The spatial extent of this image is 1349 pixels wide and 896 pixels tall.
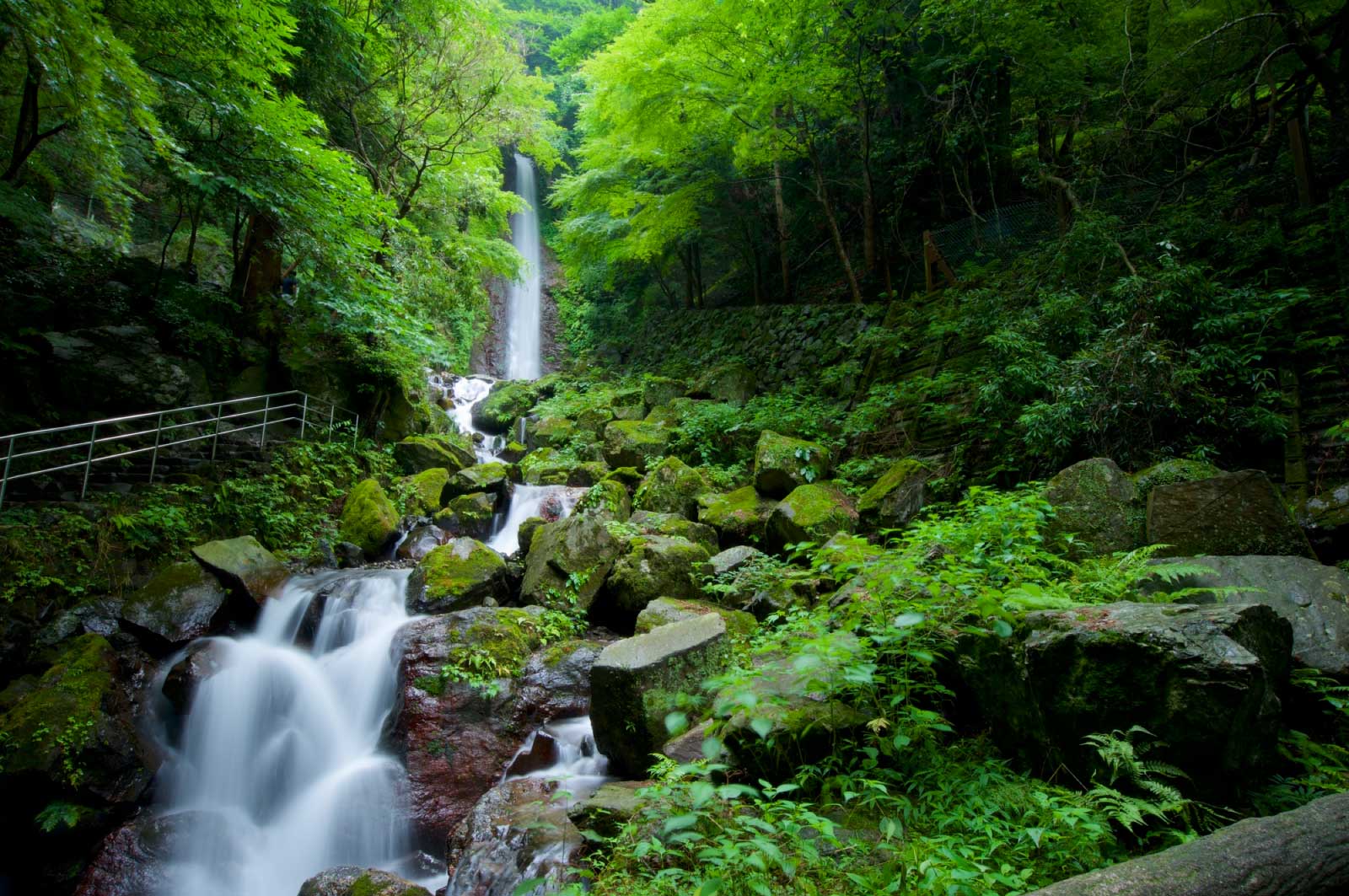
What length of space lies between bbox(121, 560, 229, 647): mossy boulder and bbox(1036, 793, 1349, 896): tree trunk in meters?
7.22

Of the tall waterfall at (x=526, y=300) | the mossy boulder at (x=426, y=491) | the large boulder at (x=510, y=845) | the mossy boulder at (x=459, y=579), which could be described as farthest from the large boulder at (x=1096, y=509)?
the tall waterfall at (x=526, y=300)

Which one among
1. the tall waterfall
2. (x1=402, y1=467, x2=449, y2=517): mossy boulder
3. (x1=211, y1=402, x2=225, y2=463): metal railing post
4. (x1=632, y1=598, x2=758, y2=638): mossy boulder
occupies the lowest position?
(x1=632, y1=598, x2=758, y2=638): mossy boulder

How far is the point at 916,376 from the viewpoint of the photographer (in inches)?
340

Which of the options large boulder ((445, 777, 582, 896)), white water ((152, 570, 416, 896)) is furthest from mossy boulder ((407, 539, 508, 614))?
large boulder ((445, 777, 582, 896))

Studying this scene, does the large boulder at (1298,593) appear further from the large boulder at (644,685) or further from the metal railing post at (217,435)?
the metal railing post at (217,435)

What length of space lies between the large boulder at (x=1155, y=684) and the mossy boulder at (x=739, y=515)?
4389 mm

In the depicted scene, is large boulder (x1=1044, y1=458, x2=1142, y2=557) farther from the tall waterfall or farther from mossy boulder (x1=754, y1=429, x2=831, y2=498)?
the tall waterfall

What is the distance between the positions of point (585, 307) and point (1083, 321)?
18683mm

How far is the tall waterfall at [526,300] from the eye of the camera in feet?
75.9

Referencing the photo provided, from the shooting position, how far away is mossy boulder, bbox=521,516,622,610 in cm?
670

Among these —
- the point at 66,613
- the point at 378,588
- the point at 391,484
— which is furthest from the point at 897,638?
the point at 391,484

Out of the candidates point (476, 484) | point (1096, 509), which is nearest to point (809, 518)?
point (1096, 509)

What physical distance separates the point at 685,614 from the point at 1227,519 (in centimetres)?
390

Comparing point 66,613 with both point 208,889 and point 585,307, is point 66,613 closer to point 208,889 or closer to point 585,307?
point 208,889
